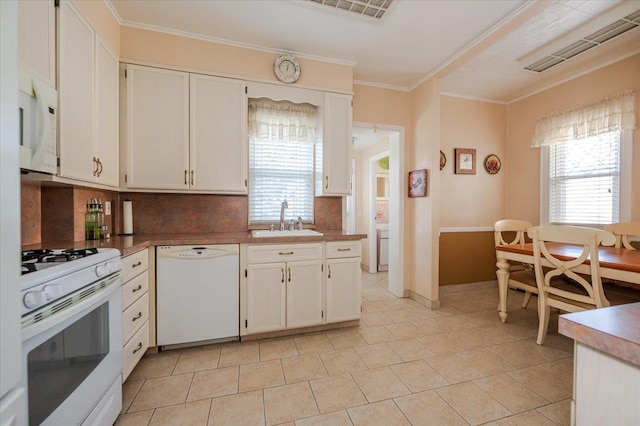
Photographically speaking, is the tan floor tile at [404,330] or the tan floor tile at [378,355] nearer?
the tan floor tile at [378,355]

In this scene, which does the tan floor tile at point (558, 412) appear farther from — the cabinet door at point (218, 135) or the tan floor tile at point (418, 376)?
the cabinet door at point (218, 135)

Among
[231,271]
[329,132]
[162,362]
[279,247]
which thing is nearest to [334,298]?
[279,247]

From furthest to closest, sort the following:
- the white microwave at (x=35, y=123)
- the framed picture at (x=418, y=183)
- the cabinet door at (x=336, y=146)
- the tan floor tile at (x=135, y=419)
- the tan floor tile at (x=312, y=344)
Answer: the framed picture at (x=418, y=183), the cabinet door at (x=336, y=146), the tan floor tile at (x=312, y=344), the tan floor tile at (x=135, y=419), the white microwave at (x=35, y=123)

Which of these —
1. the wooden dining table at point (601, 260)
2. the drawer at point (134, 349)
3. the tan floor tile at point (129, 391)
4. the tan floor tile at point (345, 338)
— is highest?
the wooden dining table at point (601, 260)

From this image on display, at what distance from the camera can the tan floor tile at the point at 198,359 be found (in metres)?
2.04

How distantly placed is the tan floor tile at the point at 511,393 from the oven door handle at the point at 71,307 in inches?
91.7

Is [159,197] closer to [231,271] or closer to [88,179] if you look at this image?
[88,179]

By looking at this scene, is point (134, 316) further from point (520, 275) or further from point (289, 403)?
point (520, 275)

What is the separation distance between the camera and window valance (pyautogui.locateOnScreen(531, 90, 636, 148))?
278 cm

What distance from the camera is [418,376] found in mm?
1942

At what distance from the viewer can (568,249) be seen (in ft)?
8.35

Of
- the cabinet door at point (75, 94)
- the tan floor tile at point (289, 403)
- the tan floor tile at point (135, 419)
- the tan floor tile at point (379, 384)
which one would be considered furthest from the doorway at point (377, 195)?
the tan floor tile at point (135, 419)

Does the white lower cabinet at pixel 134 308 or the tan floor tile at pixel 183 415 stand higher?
the white lower cabinet at pixel 134 308

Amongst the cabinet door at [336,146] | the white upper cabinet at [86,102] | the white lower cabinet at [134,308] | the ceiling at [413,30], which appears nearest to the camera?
the white upper cabinet at [86,102]
